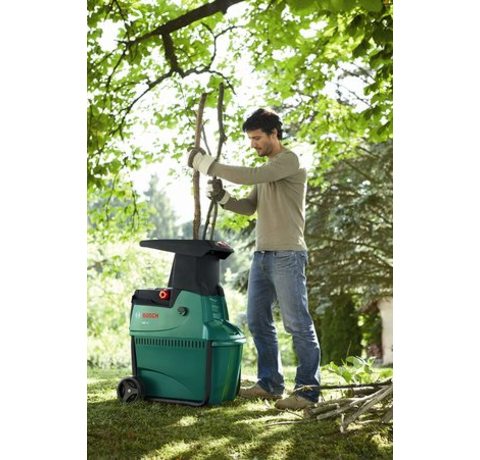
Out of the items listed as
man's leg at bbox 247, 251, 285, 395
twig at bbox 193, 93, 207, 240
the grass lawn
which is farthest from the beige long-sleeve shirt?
the grass lawn

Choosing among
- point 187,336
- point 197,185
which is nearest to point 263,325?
point 187,336

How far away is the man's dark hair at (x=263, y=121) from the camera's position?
9.94 feet

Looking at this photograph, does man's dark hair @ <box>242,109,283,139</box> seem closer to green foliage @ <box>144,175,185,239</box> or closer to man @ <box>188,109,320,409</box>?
man @ <box>188,109,320,409</box>

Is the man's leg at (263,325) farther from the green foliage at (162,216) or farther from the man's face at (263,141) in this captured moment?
the green foliage at (162,216)

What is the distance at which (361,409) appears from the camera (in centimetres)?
243

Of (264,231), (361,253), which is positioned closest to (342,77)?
(361,253)

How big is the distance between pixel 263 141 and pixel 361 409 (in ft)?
4.28

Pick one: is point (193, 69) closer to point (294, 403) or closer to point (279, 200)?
point (279, 200)

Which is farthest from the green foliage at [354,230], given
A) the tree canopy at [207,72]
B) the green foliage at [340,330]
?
the tree canopy at [207,72]

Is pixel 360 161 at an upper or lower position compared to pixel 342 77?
lower
